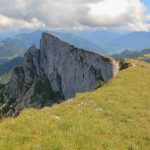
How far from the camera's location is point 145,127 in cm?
2294

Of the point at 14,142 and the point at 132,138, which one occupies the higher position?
the point at 14,142

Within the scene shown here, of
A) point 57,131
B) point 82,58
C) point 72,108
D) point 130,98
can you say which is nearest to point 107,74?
point 82,58

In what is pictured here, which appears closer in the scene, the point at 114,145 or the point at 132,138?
the point at 114,145

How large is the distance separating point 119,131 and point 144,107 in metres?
11.3

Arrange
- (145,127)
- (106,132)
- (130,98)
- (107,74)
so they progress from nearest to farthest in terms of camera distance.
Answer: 1. (106,132)
2. (145,127)
3. (130,98)
4. (107,74)

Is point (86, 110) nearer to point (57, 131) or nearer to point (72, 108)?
point (72, 108)

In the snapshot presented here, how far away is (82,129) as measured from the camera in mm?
18578

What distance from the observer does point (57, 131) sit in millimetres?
17391

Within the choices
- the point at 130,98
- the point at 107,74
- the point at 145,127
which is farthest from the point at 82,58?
the point at 145,127

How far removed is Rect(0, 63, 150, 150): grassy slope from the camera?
15.5 m

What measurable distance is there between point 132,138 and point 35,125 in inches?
230

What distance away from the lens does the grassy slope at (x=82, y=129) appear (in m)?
15.5

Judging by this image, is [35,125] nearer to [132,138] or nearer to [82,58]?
[132,138]

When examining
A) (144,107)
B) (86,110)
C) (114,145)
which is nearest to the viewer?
(114,145)
